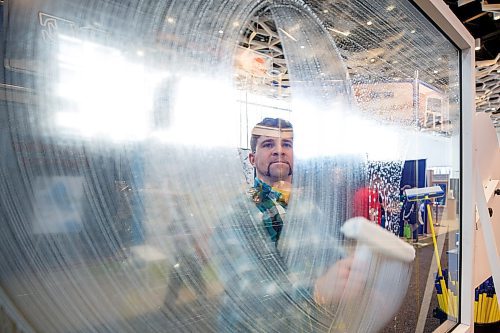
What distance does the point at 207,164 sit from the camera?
0.49 metres

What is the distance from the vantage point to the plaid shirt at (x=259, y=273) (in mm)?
520

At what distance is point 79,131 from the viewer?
14.3 inches

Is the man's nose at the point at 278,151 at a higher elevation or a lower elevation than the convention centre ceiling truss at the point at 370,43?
lower

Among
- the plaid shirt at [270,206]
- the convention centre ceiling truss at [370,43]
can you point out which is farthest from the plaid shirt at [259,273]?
the convention centre ceiling truss at [370,43]

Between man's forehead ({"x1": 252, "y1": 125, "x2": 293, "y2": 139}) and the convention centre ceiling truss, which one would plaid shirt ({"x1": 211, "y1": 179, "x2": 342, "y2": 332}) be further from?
the convention centre ceiling truss

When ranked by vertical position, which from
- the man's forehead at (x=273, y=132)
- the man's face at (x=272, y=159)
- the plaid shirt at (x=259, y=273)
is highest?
the man's forehead at (x=273, y=132)

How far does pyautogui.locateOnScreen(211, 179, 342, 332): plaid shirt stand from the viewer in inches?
20.5

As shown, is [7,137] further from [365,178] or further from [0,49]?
[365,178]

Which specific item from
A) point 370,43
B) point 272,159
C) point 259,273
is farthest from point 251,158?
point 370,43

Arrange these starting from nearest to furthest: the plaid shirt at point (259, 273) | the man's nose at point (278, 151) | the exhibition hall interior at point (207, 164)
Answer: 1. the exhibition hall interior at point (207, 164)
2. the plaid shirt at point (259, 273)
3. the man's nose at point (278, 151)

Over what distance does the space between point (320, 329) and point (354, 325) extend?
0.42ft

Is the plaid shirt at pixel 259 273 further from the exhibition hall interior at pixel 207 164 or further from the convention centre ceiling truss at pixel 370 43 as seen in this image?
the convention centre ceiling truss at pixel 370 43

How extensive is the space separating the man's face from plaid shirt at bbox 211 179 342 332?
2 centimetres

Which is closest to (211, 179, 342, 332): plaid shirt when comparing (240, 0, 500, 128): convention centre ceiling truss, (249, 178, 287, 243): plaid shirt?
(249, 178, 287, 243): plaid shirt
